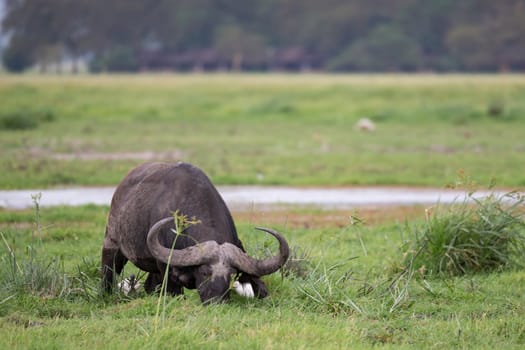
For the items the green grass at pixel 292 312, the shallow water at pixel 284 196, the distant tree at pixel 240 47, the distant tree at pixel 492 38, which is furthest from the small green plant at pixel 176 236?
the distant tree at pixel 240 47

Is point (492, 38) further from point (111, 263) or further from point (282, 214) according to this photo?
point (111, 263)

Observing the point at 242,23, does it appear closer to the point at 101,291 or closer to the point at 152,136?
the point at 152,136

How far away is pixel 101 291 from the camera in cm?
808

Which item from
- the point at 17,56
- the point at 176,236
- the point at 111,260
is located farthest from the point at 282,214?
the point at 17,56

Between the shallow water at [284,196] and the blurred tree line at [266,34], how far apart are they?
64071mm

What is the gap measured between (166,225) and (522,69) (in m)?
77.1

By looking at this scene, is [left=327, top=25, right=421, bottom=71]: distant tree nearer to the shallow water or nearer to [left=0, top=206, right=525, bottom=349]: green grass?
the shallow water

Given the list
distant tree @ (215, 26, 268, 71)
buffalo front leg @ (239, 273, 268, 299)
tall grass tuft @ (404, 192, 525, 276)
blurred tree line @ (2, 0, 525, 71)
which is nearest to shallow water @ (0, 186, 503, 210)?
tall grass tuft @ (404, 192, 525, 276)

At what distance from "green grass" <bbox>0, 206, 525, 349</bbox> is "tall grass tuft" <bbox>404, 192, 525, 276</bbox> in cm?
19

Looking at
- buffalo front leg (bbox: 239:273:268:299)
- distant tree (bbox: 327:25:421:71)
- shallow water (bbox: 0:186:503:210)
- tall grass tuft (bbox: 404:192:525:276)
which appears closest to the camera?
buffalo front leg (bbox: 239:273:268:299)

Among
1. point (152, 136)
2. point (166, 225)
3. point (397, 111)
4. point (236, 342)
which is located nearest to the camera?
point (236, 342)

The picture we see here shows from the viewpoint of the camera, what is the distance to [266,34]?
89.4 m

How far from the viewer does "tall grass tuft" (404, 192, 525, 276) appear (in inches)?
374

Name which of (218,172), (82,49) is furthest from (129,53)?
(218,172)
